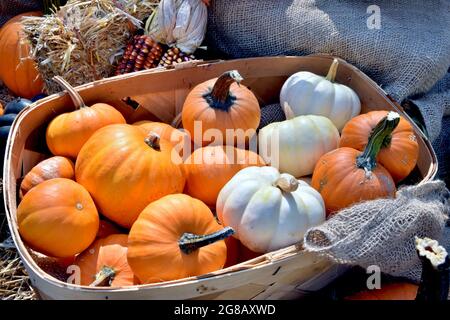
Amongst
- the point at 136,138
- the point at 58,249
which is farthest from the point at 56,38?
the point at 58,249

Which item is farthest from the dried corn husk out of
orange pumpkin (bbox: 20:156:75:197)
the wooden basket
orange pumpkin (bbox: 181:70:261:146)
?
orange pumpkin (bbox: 20:156:75:197)

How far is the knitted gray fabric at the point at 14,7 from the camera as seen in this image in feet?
9.64

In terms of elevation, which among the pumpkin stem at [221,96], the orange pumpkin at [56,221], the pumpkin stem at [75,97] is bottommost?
the orange pumpkin at [56,221]

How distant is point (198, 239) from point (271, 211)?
0.81 feet

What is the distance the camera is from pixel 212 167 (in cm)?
179

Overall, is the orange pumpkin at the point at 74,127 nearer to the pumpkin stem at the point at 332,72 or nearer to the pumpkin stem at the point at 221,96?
the pumpkin stem at the point at 221,96

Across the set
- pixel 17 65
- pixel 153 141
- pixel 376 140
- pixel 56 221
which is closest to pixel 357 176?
pixel 376 140

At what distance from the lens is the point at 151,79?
83.7 inches

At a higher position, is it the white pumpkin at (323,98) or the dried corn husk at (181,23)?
the dried corn husk at (181,23)

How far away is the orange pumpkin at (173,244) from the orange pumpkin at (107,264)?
90mm

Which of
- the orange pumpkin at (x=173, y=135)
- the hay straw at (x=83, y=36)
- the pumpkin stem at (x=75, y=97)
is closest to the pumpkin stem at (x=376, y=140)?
the orange pumpkin at (x=173, y=135)
